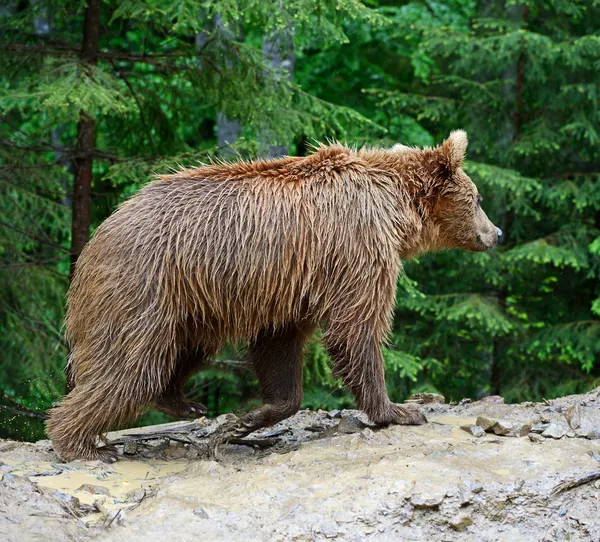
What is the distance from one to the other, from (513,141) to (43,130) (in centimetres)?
664

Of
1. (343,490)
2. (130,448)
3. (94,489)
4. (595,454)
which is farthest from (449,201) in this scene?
(94,489)

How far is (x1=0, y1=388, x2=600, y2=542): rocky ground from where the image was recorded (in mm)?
4434

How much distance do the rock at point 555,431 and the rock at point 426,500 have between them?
1.33 m

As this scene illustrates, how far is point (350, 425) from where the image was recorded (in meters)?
6.22

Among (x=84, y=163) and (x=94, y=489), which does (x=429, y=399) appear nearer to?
(x=94, y=489)

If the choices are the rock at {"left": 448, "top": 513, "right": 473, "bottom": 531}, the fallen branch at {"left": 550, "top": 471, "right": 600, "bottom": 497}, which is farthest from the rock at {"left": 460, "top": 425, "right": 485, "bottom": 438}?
the rock at {"left": 448, "top": 513, "right": 473, "bottom": 531}

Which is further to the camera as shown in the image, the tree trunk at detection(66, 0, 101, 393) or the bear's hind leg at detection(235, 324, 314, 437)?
the tree trunk at detection(66, 0, 101, 393)

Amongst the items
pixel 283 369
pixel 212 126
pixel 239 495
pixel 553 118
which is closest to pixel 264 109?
pixel 283 369

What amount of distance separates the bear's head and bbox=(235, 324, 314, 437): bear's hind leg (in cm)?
119

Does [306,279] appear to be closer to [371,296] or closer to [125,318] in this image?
[371,296]

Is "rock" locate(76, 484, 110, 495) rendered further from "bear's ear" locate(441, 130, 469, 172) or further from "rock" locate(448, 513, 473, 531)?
"bear's ear" locate(441, 130, 469, 172)

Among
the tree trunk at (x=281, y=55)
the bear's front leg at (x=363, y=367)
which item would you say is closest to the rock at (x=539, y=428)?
the bear's front leg at (x=363, y=367)

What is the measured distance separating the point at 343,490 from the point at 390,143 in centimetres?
824

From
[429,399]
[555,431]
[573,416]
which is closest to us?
[555,431]
